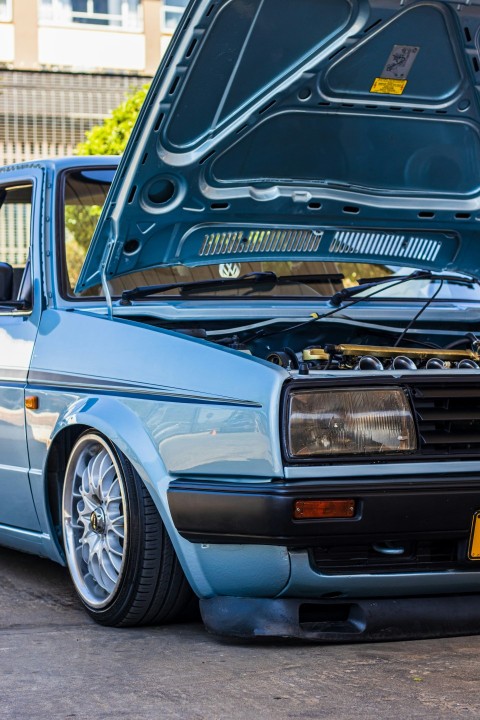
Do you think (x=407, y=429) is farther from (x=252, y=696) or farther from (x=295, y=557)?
(x=252, y=696)

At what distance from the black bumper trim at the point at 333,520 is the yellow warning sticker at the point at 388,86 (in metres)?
1.65

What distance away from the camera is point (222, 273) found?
17.3 feet

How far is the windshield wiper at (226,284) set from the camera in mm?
4836

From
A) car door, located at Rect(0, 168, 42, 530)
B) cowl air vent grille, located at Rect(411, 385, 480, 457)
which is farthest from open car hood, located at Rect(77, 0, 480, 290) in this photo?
cowl air vent grille, located at Rect(411, 385, 480, 457)

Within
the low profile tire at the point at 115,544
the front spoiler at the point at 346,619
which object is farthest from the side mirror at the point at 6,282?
the front spoiler at the point at 346,619

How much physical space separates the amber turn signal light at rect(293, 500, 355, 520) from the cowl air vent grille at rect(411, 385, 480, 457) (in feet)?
1.00

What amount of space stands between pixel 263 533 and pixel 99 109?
2043cm

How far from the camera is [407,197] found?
5113mm

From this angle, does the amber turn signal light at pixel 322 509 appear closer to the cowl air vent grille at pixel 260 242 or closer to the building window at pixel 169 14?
the cowl air vent grille at pixel 260 242

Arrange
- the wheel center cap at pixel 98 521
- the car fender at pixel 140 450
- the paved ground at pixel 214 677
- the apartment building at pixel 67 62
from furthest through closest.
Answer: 1. the apartment building at pixel 67 62
2. the wheel center cap at pixel 98 521
3. the car fender at pixel 140 450
4. the paved ground at pixel 214 677

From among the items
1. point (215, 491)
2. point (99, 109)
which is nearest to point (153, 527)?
point (215, 491)

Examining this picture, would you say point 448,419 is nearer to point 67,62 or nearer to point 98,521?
point 98,521

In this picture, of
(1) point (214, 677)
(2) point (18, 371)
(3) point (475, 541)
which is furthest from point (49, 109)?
(1) point (214, 677)

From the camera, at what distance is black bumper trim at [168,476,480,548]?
143 inches
